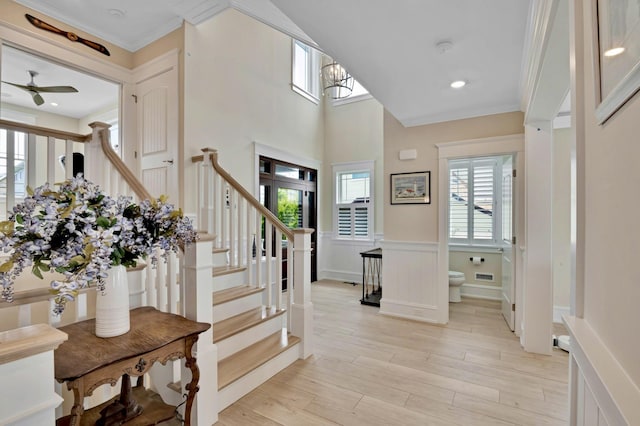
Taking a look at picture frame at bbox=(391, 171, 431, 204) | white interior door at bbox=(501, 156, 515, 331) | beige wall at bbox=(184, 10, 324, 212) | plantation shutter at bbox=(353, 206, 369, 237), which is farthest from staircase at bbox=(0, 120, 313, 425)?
plantation shutter at bbox=(353, 206, 369, 237)

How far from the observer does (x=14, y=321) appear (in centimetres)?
167

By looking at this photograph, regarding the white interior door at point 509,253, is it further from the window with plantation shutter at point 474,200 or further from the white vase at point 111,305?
the white vase at point 111,305

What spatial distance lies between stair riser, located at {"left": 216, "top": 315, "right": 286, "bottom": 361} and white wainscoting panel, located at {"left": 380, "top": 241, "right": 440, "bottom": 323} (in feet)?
5.56

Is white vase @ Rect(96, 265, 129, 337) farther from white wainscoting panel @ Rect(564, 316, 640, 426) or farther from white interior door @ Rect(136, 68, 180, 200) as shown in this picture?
white interior door @ Rect(136, 68, 180, 200)

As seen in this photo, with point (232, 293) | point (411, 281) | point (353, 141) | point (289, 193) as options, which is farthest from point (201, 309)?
point (353, 141)

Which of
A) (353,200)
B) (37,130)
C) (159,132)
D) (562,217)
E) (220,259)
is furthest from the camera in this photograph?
(353,200)

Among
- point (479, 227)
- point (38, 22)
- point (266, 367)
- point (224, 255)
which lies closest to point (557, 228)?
point (479, 227)

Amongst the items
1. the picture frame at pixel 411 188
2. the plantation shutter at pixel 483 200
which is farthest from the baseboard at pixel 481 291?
the picture frame at pixel 411 188

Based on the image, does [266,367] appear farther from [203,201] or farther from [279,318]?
[203,201]

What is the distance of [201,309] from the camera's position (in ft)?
5.77

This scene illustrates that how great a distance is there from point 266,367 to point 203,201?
1.87m

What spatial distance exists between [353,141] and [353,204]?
4.12 feet

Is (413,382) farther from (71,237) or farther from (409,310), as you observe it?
(71,237)

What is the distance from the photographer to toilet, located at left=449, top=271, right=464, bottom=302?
4453mm
